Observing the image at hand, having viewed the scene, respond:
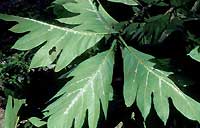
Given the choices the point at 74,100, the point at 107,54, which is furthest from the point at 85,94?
the point at 107,54

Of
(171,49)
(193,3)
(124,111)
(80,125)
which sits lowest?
(124,111)

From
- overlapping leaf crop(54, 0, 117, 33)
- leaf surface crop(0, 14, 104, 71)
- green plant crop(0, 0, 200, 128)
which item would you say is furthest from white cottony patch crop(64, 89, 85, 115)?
overlapping leaf crop(54, 0, 117, 33)

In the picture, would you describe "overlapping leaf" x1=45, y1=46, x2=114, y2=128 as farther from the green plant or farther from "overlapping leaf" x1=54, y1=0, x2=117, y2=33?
"overlapping leaf" x1=54, y1=0, x2=117, y2=33

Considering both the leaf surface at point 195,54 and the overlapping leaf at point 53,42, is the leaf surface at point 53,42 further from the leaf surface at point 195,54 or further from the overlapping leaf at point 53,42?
the leaf surface at point 195,54

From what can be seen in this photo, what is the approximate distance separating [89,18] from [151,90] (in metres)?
0.35

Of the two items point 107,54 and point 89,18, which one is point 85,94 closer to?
point 107,54

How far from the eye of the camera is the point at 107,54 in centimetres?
137

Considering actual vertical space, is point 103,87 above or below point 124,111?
above

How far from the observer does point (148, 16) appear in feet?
4.71

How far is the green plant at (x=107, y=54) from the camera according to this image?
125 centimetres

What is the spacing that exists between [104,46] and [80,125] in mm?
327

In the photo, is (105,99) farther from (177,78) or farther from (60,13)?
(60,13)

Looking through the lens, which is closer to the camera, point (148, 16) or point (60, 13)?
point (148, 16)

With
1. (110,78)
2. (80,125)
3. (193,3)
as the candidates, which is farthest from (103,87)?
(193,3)
